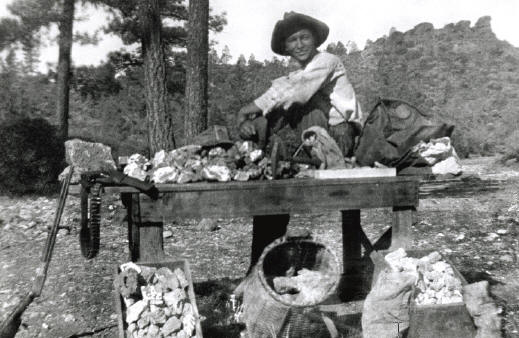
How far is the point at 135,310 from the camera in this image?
314 cm

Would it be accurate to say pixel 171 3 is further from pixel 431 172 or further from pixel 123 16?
pixel 431 172

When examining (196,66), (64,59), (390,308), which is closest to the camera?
(390,308)

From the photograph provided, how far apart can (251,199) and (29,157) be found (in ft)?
29.4

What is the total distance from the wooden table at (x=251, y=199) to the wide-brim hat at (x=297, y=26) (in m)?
1.48

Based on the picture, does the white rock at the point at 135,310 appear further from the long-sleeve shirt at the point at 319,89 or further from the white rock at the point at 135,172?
the long-sleeve shirt at the point at 319,89

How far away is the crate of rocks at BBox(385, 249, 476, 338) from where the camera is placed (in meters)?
3.24

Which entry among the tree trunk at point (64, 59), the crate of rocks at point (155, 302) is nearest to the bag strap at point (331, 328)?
the crate of rocks at point (155, 302)

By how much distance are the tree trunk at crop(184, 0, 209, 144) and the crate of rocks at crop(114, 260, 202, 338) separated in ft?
15.3

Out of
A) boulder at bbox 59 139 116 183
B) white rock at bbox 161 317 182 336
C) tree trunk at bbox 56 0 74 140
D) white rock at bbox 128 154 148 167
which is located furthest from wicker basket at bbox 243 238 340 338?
tree trunk at bbox 56 0 74 140

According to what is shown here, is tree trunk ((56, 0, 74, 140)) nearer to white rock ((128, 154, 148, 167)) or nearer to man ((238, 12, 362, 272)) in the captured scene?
man ((238, 12, 362, 272))

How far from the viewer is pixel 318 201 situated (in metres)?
3.57

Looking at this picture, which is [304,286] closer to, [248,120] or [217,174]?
[217,174]

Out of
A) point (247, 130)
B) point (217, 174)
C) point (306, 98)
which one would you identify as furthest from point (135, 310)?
point (306, 98)

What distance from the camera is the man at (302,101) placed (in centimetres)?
421
